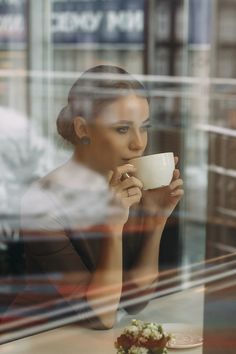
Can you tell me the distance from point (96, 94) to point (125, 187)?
0.15m

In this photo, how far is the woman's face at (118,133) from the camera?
1.00 meters

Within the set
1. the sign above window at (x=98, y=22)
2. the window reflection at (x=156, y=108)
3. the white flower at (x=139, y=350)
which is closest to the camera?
the white flower at (x=139, y=350)

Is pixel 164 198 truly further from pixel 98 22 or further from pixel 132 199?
pixel 98 22

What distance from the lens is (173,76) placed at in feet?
5.27

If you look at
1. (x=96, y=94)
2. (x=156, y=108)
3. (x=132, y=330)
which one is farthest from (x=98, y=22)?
(x=132, y=330)

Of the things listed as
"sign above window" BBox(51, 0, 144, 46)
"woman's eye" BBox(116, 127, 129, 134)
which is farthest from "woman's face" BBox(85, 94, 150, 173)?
"sign above window" BBox(51, 0, 144, 46)

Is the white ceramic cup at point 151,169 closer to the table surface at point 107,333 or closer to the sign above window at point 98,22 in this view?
the table surface at point 107,333

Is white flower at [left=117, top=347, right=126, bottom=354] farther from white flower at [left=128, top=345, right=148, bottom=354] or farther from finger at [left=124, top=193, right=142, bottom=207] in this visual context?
finger at [left=124, top=193, right=142, bottom=207]

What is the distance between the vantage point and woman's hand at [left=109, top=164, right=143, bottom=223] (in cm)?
99

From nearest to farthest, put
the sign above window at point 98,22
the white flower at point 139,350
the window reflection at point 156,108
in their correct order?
the white flower at point 139,350 < the window reflection at point 156,108 < the sign above window at point 98,22

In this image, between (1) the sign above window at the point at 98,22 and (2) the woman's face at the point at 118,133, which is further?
(1) the sign above window at the point at 98,22

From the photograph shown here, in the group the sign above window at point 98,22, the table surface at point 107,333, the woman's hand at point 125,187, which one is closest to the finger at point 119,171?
the woman's hand at point 125,187

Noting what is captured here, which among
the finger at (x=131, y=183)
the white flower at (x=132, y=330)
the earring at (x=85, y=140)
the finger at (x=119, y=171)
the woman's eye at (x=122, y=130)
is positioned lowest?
the white flower at (x=132, y=330)

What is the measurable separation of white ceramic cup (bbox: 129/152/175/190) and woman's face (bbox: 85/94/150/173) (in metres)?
0.02
